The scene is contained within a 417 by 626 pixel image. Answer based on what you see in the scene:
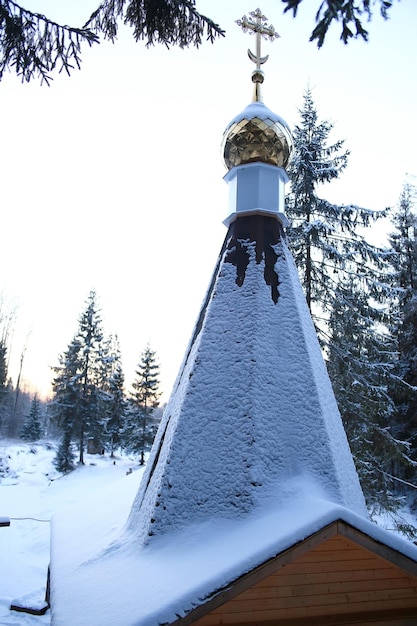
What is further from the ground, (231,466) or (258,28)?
(258,28)

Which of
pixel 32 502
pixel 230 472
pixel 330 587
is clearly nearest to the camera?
pixel 330 587

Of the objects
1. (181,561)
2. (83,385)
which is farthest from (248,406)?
(83,385)

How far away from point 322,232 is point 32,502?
1833cm

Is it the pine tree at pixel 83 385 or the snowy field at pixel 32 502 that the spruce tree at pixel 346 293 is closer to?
the snowy field at pixel 32 502

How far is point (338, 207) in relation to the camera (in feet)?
38.8

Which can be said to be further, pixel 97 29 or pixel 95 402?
pixel 95 402

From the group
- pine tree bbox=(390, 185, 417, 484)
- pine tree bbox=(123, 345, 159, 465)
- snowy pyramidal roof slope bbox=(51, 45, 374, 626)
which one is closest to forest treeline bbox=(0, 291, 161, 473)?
pine tree bbox=(123, 345, 159, 465)

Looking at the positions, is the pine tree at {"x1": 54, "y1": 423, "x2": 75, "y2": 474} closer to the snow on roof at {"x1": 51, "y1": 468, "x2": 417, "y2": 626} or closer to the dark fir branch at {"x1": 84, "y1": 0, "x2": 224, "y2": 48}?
the snow on roof at {"x1": 51, "y1": 468, "x2": 417, "y2": 626}

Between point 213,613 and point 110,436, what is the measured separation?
30566 millimetres

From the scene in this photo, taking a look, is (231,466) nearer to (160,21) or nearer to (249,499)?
(249,499)

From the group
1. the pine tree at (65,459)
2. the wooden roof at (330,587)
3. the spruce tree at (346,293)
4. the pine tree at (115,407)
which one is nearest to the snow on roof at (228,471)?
the wooden roof at (330,587)

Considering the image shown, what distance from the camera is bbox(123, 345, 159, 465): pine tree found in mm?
30228

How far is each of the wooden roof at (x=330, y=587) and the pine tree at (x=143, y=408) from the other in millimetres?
27250

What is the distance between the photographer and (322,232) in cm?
1149
